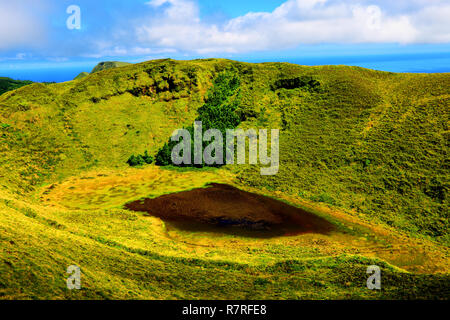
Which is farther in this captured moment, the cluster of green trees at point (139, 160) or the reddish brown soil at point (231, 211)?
the cluster of green trees at point (139, 160)

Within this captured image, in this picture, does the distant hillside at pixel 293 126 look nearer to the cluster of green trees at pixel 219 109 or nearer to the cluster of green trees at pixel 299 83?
the cluster of green trees at pixel 299 83

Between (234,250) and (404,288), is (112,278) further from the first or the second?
(404,288)

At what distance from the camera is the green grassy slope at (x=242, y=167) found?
12.6 metres

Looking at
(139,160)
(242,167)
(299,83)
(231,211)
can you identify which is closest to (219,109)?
(242,167)

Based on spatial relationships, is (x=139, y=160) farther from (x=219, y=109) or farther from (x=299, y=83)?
(x=299, y=83)

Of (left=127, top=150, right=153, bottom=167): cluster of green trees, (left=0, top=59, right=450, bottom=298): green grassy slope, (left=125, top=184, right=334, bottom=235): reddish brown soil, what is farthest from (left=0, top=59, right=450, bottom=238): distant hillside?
(left=125, top=184, right=334, bottom=235): reddish brown soil

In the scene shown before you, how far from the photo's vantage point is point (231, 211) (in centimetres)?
2566

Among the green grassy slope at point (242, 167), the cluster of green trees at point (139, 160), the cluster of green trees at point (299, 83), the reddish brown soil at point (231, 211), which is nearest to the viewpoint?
the green grassy slope at point (242, 167)

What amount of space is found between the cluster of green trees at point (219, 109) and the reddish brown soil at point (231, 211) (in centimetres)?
873

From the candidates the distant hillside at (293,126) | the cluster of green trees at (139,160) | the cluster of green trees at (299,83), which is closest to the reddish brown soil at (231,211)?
the distant hillside at (293,126)

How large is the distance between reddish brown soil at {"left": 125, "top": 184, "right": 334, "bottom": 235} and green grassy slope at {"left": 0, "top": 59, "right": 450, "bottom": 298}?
326cm

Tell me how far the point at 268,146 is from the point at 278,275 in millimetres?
24648

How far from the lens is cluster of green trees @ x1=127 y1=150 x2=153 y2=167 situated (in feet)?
122
